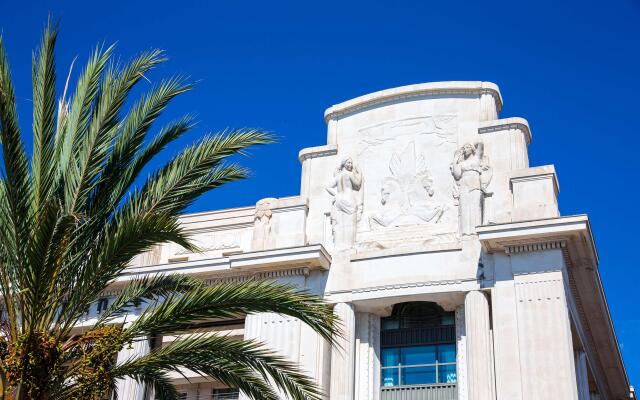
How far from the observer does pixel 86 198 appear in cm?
1470

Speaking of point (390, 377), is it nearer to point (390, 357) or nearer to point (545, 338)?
point (390, 357)

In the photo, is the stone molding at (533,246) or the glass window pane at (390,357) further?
the glass window pane at (390,357)

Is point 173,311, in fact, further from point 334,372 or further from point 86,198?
point 334,372

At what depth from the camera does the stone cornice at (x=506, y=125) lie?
25.5 m

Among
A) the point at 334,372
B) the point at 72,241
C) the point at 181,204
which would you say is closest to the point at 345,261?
the point at 334,372

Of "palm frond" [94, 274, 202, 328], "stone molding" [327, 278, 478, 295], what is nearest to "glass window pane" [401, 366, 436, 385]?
"stone molding" [327, 278, 478, 295]

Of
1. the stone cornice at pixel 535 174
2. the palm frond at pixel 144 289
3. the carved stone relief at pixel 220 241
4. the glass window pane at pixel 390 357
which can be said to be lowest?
the palm frond at pixel 144 289

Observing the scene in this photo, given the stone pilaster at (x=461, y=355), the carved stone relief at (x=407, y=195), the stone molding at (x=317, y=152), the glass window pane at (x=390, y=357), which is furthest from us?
the stone molding at (x=317, y=152)

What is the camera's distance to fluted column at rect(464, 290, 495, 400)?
71.8 feet

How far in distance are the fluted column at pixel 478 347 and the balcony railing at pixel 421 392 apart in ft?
2.97

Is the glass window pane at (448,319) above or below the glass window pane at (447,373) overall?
above

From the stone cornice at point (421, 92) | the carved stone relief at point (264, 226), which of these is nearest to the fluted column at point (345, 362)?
the carved stone relief at point (264, 226)

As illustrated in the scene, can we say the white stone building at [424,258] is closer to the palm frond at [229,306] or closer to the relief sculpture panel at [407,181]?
the relief sculpture panel at [407,181]

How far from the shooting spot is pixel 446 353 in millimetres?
24047
